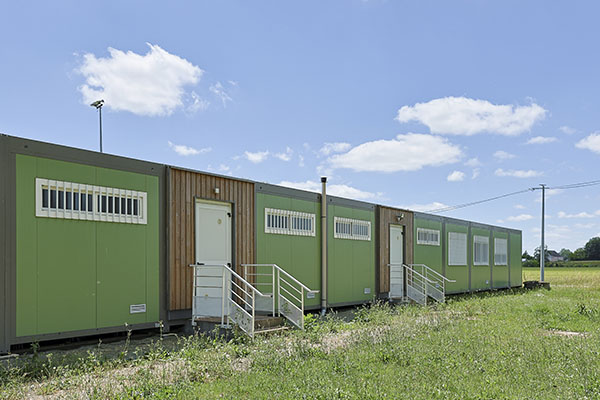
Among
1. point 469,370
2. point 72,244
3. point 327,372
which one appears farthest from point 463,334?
point 72,244

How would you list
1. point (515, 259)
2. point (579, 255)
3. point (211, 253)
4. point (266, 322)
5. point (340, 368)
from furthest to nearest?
point (579, 255), point (515, 259), point (211, 253), point (266, 322), point (340, 368)

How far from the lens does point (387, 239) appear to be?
19109mm

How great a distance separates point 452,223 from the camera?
78.3ft

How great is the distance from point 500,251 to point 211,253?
20.9 metres

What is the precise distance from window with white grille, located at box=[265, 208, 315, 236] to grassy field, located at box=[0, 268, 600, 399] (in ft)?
11.3

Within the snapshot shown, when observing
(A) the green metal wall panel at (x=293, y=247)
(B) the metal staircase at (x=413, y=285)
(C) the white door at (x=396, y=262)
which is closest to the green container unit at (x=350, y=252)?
(A) the green metal wall panel at (x=293, y=247)

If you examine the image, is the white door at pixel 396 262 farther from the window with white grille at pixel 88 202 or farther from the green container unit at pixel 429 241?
the window with white grille at pixel 88 202

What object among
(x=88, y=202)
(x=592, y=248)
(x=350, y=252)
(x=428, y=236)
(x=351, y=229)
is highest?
(x=88, y=202)

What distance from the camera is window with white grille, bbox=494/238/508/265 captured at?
2838cm

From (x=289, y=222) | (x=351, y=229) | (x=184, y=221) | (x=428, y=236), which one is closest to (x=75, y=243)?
(x=184, y=221)

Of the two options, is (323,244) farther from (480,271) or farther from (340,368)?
(480,271)

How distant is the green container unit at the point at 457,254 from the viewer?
23078 mm

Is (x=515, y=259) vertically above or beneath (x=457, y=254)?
beneath

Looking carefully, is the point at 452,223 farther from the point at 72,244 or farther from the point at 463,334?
the point at 72,244
